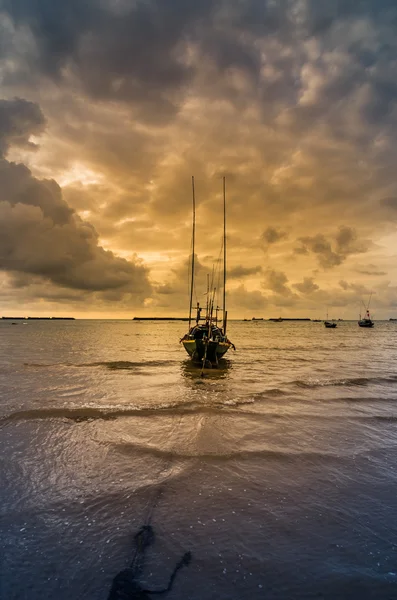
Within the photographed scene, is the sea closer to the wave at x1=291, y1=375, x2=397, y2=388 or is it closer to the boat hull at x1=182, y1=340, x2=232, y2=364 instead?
the wave at x1=291, y1=375, x2=397, y2=388

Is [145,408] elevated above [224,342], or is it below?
below

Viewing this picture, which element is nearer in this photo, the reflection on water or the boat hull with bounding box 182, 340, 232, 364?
the reflection on water

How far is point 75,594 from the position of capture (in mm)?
4223

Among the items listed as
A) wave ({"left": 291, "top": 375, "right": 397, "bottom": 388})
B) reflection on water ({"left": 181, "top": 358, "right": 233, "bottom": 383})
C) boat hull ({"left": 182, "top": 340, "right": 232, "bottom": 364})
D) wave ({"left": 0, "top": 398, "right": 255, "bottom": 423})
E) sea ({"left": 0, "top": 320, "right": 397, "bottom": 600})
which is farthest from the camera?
boat hull ({"left": 182, "top": 340, "right": 232, "bottom": 364})

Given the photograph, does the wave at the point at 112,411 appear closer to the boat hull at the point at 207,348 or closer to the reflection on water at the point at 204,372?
the reflection on water at the point at 204,372

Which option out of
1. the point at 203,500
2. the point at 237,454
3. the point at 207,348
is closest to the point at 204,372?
the point at 207,348

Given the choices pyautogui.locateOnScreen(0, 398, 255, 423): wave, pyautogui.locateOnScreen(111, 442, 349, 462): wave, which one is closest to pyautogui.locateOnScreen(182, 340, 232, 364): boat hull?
pyautogui.locateOnScreen(0, 398, 255, 423): wave

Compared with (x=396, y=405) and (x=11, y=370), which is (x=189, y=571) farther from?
(x=11, y=370)

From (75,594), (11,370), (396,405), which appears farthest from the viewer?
(11,370)

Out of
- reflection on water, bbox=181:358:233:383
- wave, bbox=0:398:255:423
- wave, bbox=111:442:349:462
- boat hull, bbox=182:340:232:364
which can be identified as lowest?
reflection on water, bbox=181:358:233:383

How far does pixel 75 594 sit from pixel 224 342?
29307mm

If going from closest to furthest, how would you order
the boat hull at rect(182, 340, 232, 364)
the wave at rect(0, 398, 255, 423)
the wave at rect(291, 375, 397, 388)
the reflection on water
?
1. the wave at rect(0, 398, 255, 423)
2. the wave at rect(291, 375, 397, 388)
3. the reflection on water
4. the boat hull at rect(182, 340, 232, 364)

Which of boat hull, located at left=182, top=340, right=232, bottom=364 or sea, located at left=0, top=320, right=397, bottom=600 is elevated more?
boat hull, located at left=182, top=340, right=232, bottom=364

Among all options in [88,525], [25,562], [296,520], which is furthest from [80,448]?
[296,520]
